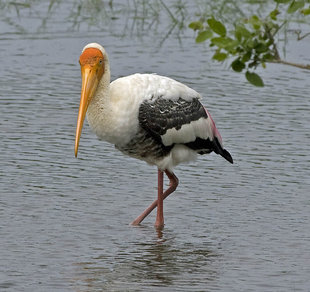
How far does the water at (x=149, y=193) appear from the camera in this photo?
255 inches

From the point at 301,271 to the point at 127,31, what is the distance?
303 inches

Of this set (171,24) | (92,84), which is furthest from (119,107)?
(171,24)

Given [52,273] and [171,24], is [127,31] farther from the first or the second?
[52,273]

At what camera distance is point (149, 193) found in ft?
26.9

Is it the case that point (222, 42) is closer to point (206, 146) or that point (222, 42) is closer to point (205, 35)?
point (205, 35)

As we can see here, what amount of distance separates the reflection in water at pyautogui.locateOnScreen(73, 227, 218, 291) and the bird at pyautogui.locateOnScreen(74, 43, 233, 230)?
52 centimetres

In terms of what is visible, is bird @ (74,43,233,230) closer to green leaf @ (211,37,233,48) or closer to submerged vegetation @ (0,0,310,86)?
green leaf @ (211,37,233,48)

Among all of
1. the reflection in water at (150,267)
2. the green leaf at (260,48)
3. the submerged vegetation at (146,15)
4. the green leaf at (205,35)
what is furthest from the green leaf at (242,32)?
the submerged vegetation at (146,15)

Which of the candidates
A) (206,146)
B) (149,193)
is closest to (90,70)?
(206,146)

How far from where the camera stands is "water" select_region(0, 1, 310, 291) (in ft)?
21.3

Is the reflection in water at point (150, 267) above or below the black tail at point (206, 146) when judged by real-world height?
below

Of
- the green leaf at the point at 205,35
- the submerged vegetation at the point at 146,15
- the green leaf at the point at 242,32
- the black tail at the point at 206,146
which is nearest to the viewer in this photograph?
the green leaf at the point at 242,32

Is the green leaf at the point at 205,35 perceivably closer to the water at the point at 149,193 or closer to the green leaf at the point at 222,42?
the green leaf at the point at 222,42

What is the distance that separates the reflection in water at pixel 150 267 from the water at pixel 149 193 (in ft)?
0.04
